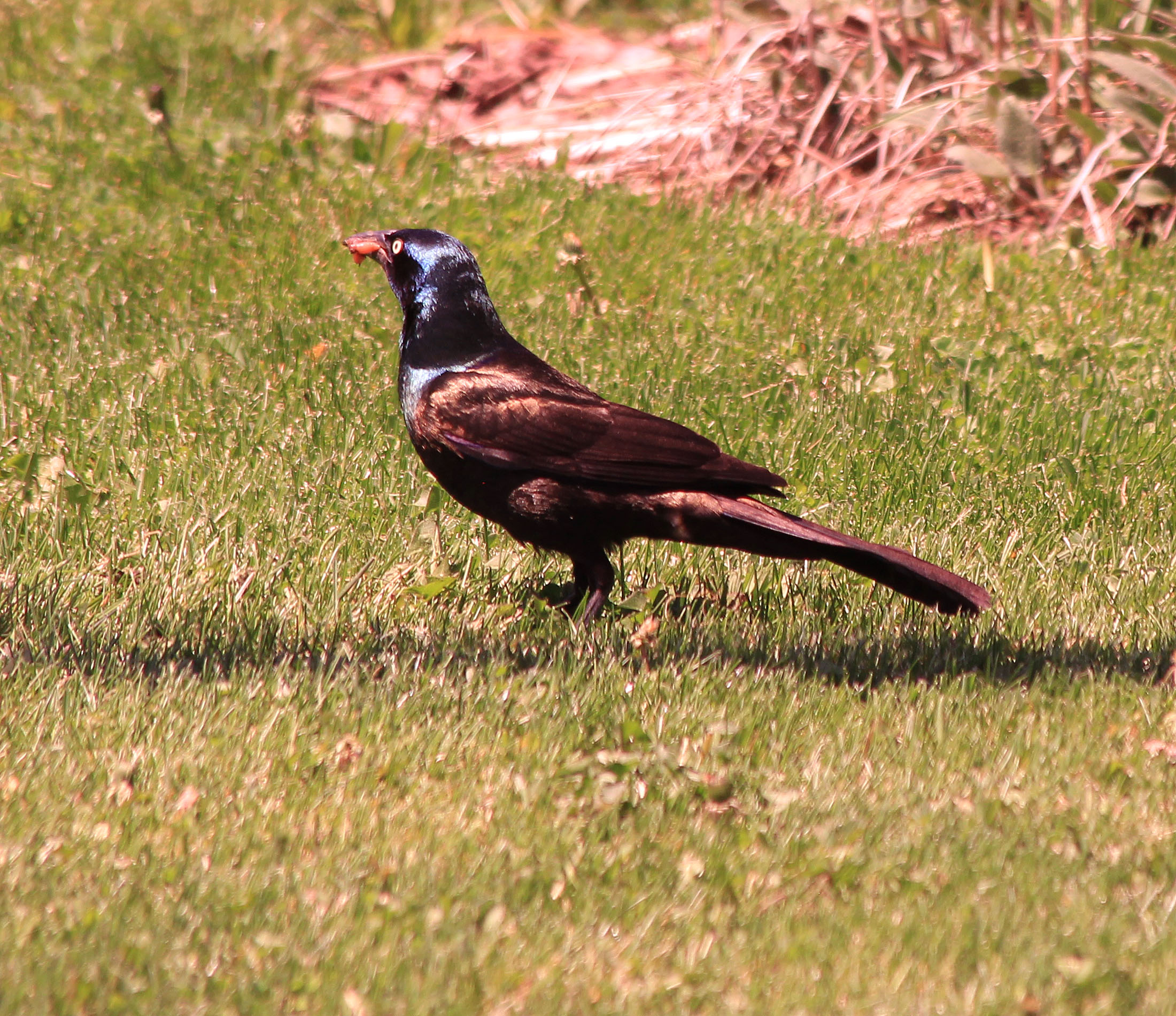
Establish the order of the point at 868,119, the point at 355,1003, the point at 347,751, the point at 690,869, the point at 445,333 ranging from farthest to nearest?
the point at 868,119, the point at 445,333, the point at 347,751, the point at 690,869, the point at 355,1003

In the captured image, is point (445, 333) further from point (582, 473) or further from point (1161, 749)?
point (1161, 749)

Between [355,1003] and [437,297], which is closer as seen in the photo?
[355,1003]

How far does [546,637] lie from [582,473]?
0.54m

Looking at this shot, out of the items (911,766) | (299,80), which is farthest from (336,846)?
(299,80)

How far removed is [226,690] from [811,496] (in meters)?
2.51

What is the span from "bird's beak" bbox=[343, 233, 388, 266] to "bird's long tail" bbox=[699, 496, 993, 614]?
5.01 ft

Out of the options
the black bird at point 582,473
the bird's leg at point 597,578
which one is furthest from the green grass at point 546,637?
the black bird at point 582,473

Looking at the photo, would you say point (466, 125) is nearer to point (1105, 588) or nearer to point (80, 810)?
point (1105, 588)

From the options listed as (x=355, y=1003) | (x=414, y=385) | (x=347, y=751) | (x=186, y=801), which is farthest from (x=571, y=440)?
(x=355, y=1003)

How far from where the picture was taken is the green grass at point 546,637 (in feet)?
9.91

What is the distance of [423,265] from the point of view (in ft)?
16.8

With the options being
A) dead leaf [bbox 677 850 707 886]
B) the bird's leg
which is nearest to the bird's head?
the bird's leg

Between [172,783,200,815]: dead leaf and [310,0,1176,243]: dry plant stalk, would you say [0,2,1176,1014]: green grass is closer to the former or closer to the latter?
[172,783,200,815]: dead leaf

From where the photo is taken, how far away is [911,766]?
3830 mm
